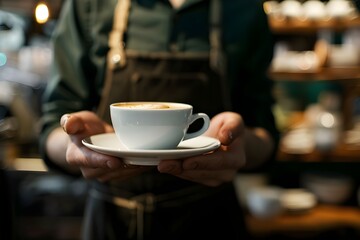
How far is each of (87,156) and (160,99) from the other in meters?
0.40

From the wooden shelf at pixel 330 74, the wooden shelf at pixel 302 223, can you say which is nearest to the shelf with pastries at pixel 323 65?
the wooden shelf at pixel 330 74

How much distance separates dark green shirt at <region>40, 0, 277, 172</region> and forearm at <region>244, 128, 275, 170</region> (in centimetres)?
9

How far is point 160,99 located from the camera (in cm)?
105

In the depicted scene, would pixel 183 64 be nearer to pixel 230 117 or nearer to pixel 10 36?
pixel 230 117

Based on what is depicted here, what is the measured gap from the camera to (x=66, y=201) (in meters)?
2.06

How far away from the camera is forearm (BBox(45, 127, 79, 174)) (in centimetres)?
97

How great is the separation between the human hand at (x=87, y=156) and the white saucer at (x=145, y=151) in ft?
0.04

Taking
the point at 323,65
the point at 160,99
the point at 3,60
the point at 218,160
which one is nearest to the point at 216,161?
the point at 218,160

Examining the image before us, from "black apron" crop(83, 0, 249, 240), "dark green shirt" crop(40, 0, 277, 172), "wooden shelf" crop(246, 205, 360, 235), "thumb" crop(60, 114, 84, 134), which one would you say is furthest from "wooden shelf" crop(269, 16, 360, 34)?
"thumb" crop(60, 114, 84, 134)

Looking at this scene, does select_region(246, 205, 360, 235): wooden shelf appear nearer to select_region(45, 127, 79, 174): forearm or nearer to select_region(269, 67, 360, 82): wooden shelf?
select_region(269, 67, 360, 82): wooden shelf

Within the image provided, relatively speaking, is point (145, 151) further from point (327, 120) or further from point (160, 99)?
point (327, 120)

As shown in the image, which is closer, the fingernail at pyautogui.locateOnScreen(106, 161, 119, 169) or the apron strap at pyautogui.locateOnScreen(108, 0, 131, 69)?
the fingernail at pyautogui.locateOnScreen(106, 161, 119, 169)

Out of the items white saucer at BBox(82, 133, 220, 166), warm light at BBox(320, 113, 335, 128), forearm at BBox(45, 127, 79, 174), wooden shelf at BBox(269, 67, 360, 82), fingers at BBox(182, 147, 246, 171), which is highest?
white saucer at BBox(82, 133, 220, 166)

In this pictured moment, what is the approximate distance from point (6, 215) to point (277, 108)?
147cm
